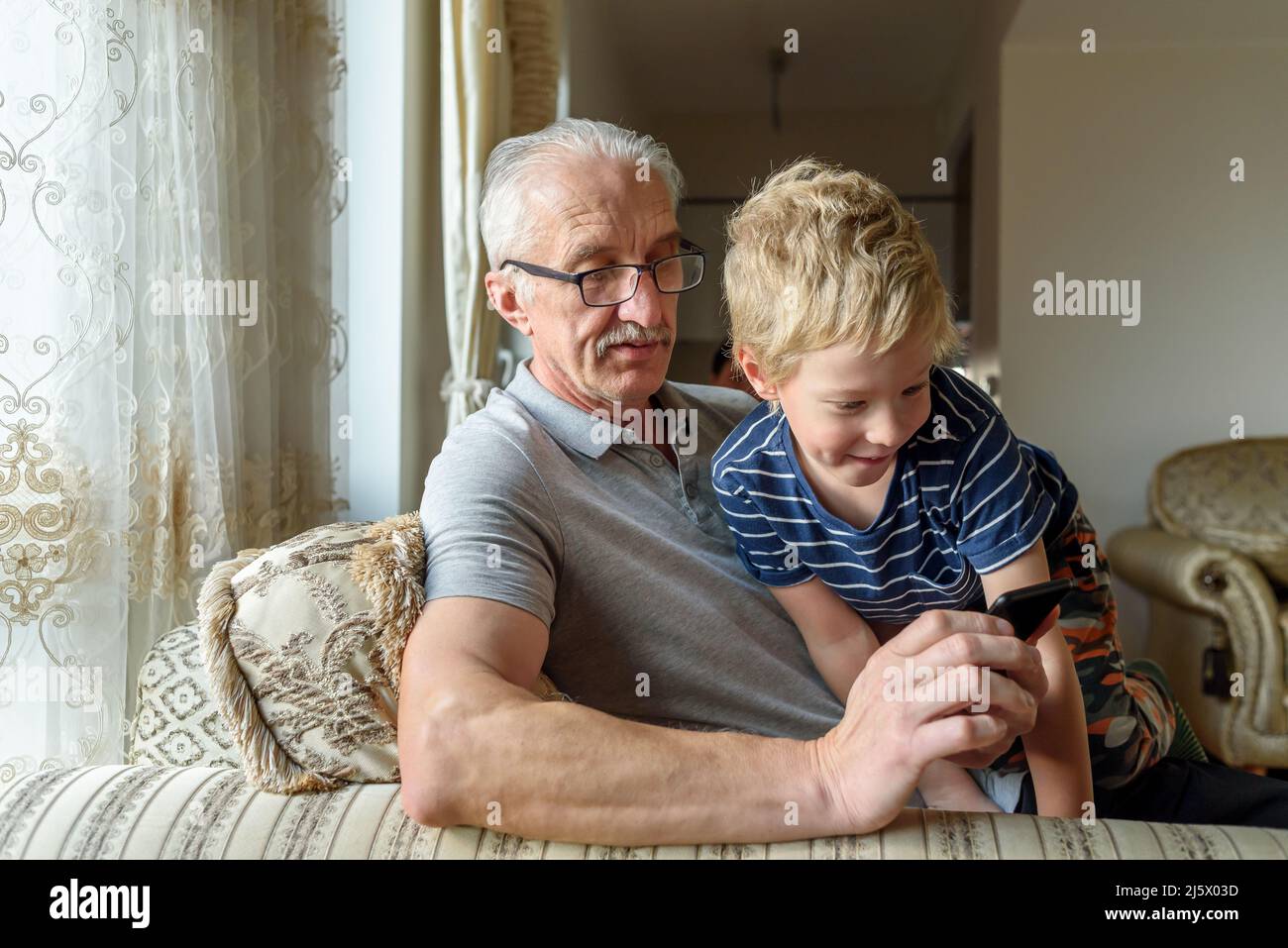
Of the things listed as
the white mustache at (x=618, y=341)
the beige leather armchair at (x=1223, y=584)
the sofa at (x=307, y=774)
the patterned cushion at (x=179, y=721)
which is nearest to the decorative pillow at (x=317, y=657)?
the sofa at (x=307, y=774)

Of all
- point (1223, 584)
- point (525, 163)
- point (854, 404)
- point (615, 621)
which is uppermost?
point (525, 163)

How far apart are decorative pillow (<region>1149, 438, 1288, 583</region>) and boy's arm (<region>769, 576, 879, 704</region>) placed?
2.96 m

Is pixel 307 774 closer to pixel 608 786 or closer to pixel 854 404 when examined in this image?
pixel 608 786

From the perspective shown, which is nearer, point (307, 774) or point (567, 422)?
point (307, 774)

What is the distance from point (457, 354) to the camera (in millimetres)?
2740

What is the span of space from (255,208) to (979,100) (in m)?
4.05

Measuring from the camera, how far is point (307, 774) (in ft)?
3.20

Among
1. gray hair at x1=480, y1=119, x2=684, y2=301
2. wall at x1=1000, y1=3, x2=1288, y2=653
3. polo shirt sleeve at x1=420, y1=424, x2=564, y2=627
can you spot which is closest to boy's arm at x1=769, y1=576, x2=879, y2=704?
polo shirt sleeve at x1=420, y1=424, x2=564, y2=627

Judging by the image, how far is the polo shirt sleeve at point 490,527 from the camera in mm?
996

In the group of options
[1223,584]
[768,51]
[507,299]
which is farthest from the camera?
[768,51]

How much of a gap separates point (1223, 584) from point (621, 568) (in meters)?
2.86

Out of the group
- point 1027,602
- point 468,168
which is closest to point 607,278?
point 1027,602
